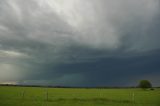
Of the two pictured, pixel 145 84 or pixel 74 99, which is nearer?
pixel 74 99

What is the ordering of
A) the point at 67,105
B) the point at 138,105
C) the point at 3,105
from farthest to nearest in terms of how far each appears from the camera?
the point at 138,105
the point at 67,105
the point at 3,105

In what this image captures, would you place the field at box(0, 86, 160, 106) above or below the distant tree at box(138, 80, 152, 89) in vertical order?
below

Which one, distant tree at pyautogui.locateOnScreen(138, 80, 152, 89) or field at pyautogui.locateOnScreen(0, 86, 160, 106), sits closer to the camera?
field at pyautogui.locateOnScreen(0, 86, 160, 106)

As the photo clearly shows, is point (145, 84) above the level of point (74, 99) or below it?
above

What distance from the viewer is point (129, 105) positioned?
148ft

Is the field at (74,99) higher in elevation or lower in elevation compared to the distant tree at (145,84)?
lower

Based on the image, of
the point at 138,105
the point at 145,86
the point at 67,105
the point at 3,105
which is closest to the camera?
the point at 3,105

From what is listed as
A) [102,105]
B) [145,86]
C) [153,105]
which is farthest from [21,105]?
[145,86]

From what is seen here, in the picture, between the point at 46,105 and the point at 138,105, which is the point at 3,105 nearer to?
the point at 46,105

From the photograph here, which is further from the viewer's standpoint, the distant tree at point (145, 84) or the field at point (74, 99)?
the distant tree at point (145, 84)

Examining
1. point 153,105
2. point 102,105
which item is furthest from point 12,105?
point 153,105

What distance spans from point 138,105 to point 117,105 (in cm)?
368

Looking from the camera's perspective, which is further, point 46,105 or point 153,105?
point 153,105

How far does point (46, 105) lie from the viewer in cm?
4159
